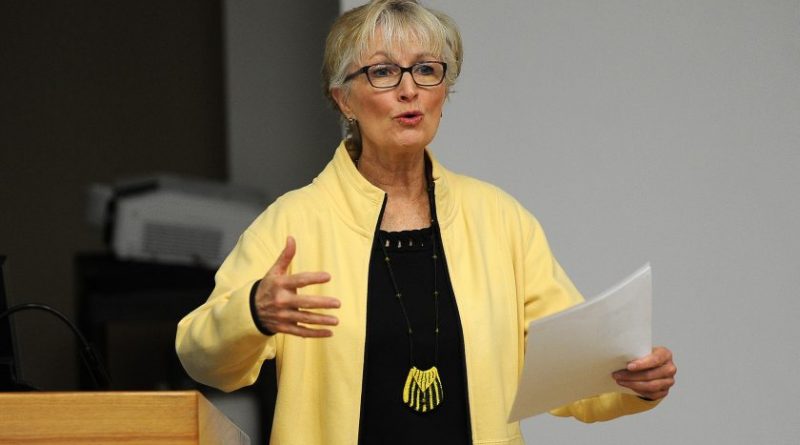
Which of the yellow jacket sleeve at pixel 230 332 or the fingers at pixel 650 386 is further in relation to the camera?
the fingers at pixel 650 386

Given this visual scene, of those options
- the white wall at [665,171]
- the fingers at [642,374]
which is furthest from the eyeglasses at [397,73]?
the white wall at [665,171]

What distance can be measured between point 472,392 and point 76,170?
12.9ft

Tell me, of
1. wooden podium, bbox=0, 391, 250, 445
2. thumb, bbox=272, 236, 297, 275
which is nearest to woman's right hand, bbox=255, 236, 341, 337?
thumb, bbox=272, 236, 297, 275

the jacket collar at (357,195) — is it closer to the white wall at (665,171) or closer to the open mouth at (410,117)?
the open mouth at (410,117)

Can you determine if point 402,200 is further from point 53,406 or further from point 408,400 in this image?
point 53,406

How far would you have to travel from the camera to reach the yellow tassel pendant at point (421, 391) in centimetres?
183

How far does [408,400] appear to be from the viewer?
1827 mm

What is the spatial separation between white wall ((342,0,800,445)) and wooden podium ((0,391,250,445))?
1.70 m

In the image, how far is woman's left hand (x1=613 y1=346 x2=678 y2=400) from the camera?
1745mm

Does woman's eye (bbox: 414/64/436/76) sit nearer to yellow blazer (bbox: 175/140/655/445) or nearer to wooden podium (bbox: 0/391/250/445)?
yellow blazer (bbox: 175/140/655/445)

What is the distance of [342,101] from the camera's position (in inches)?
79.0

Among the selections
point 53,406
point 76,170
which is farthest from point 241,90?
point 53,406

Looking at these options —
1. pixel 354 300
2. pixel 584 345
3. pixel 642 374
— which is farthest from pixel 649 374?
pixel 354 300

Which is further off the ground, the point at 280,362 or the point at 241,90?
the point at 241,90
